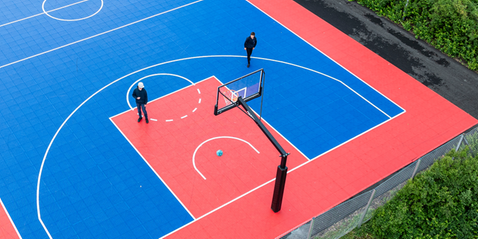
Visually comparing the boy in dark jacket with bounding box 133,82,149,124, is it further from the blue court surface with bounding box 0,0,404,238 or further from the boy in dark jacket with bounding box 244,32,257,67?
the boy in dark jacket with bounding box 244,32,257,67

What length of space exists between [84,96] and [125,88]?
192 centimetres

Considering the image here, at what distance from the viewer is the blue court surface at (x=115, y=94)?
1872 cm

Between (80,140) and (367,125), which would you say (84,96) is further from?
(367,125)

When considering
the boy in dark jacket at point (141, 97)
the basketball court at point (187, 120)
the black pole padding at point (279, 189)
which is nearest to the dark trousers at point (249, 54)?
the basketball court at point (187, 120)

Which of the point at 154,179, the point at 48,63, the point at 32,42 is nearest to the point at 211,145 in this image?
the point at 154,179

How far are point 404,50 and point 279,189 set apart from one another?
45.2 feet

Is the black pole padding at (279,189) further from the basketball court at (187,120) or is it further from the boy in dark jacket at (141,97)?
the boy in dark jacket at (141,97)

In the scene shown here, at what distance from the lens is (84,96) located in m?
23.3

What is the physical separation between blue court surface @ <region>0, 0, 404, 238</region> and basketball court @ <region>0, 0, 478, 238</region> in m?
0.07

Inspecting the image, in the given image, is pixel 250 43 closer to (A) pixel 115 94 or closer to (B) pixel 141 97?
(B) pixel 141 97

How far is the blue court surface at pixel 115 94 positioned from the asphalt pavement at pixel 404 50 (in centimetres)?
301

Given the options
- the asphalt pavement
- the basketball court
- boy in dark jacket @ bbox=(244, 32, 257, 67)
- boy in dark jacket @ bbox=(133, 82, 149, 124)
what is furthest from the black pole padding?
the asphalt pavement

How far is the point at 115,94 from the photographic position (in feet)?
77.1

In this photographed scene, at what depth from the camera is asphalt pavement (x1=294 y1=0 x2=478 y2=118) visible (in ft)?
82.3
